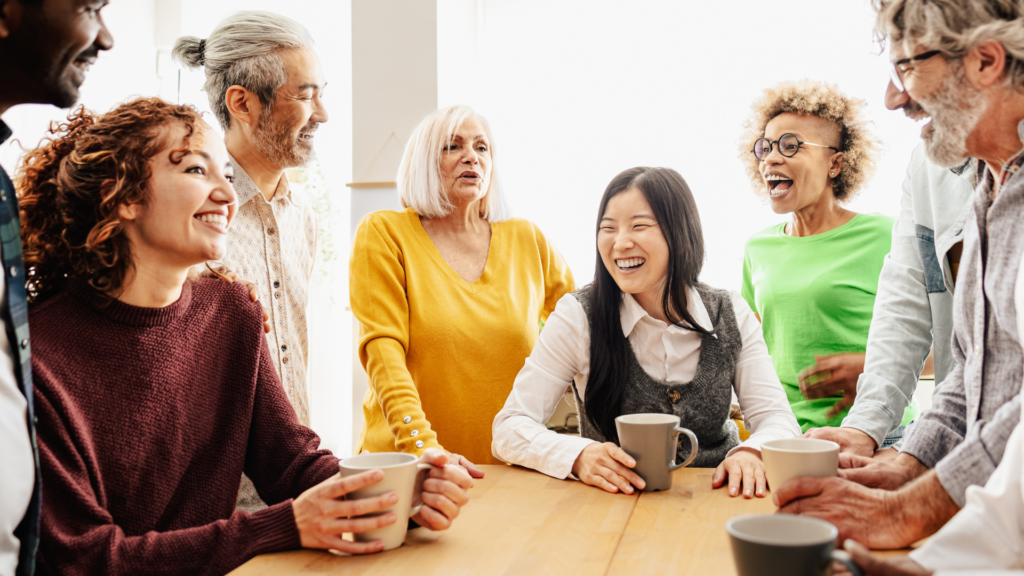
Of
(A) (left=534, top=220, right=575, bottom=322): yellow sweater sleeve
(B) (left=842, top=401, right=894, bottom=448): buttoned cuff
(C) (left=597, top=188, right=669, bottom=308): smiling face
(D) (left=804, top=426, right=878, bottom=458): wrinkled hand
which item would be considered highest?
(C) (left=597, top=188, right=669, bottom=308): smiling face

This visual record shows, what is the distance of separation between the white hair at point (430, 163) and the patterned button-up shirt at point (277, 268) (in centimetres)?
38

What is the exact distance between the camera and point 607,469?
52.4 inches

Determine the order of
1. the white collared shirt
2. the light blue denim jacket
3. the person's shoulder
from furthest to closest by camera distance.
→ 1. the white collared shirt
2. the light blue denim jacket
3. the person's shoulder

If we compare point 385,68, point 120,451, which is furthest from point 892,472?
point 385,68

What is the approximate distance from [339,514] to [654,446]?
1.90 feet

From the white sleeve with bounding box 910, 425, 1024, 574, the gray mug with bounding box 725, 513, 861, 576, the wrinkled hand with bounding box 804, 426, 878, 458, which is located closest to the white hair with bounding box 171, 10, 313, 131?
the wrinkled hand with bounding box 804, 426, 878, 458

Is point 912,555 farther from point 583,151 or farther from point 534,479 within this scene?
point 583,151

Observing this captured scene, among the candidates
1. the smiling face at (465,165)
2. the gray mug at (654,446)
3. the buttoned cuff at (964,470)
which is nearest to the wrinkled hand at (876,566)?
the buttoned cuff at (964,470)

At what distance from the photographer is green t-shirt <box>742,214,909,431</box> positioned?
207cm

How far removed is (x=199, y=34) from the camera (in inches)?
184

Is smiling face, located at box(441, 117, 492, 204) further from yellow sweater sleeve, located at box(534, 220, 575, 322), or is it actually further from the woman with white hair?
yellow sweater sleeve, located at box(534, 220, 575, 322)

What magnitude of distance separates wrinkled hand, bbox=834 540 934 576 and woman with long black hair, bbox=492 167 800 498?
90 cm

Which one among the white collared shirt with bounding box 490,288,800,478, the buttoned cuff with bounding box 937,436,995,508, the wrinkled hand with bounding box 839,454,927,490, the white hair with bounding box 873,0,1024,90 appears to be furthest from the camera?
the white collared shirt with bounding box 490,288,800,478

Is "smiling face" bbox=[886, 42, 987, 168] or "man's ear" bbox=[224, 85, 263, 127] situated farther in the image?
"man's ear" bbox=[224, 85, 263, 127]
